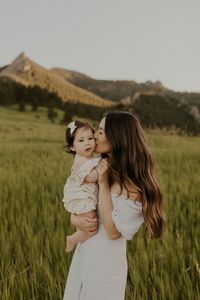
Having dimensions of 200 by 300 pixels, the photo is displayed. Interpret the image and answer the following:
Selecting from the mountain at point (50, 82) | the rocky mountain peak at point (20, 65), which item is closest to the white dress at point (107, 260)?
the mountain at point (50, 82)

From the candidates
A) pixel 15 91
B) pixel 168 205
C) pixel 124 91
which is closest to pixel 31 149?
pixel 168 205

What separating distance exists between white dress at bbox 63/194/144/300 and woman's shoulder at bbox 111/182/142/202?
0.04ft

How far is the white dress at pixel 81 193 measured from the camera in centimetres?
159

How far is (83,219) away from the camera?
5.25 ft

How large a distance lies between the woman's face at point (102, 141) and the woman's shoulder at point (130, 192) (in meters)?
0.12

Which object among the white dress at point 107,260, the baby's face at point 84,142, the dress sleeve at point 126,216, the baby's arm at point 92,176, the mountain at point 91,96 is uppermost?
the mountain at point 91,96

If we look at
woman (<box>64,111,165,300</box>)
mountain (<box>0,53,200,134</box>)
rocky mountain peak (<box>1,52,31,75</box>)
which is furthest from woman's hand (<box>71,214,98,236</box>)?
rocky mountain peak (<box>1,52,31,75</box>)

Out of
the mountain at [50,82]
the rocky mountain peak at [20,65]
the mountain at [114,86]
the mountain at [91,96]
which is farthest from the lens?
the mountain at [114,86]

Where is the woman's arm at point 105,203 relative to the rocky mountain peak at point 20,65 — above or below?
below

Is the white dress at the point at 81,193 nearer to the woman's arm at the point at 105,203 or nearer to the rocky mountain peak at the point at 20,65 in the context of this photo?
the woman's arm at the point at 105,203

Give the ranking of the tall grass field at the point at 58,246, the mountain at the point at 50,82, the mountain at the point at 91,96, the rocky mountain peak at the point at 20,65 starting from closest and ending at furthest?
1. the tall grass field at the point at 58,246
2. the mountain at the point at 91,96
3. the mountain at the point at 50,82
4. the rocky mountain peak at the point at 20,65

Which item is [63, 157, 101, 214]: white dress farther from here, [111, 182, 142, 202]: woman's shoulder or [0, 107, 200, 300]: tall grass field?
[0, 107, 200, 300]: tall grass field

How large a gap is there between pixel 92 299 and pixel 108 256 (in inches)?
6.0

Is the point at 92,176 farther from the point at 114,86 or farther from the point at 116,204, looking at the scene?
the point at 114,86
